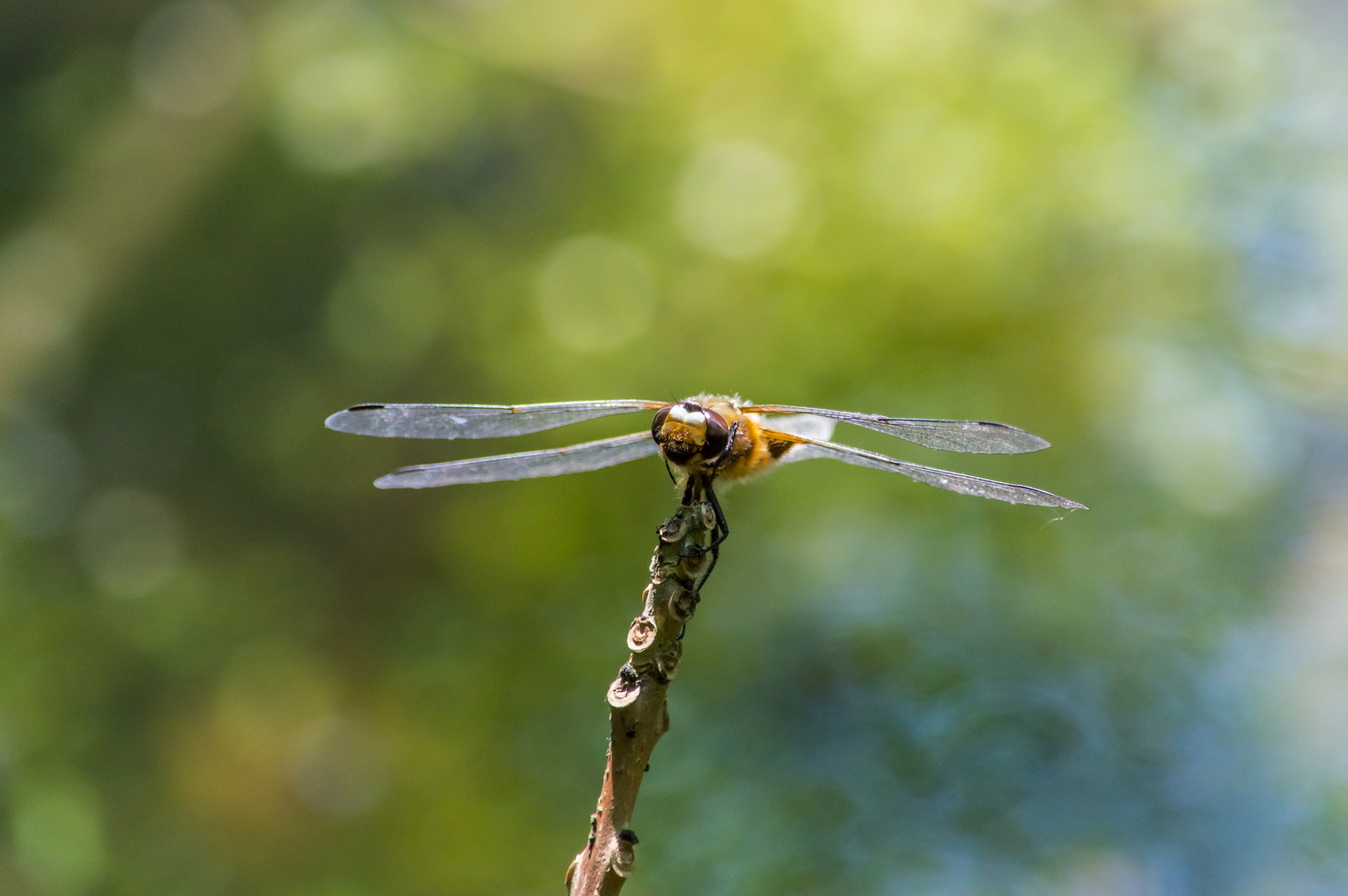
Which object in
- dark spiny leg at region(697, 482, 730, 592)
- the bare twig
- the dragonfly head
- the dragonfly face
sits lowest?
the bare twig

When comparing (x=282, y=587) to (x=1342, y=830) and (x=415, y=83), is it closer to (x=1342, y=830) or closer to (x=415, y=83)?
(x=415, y=83)

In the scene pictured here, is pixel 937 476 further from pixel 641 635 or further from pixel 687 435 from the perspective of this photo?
pixel 641 635

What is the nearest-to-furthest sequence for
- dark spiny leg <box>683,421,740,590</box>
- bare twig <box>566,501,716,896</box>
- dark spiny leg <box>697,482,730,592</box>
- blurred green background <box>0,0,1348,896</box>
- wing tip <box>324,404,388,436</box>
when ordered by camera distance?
bare twig <box>566,501,716,896</box>
dark spiny leg <box>697,482,730,592</box>
dark spiny leg <box>683,421,740,590</box>
wing tip <box>324,404,388,436</box>
blurred green background <box>0,0,1348,896</box>

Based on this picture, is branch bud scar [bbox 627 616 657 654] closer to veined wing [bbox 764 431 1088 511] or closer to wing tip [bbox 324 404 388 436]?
veined wing [bbox 764 431 1088 511]

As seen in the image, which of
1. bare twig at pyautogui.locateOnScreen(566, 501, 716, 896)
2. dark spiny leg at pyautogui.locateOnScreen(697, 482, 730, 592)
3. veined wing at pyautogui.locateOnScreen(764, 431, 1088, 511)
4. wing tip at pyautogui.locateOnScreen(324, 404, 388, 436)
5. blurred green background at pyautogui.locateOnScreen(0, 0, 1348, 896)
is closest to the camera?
bare twig at pyautogui.locateOnScreen(566, 501, 716, 896)

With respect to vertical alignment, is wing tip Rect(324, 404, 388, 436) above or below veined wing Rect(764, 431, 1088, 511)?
above

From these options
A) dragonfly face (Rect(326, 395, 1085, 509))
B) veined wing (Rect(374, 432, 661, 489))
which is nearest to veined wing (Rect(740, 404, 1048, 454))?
dragonfly face (Rect(326, 395, 1085, 509))

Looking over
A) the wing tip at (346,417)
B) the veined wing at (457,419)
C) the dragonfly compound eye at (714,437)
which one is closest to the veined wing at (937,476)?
the dragonfly compound eye at (714,437)

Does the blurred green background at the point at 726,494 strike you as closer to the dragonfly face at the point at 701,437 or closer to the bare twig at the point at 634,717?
the dragonfly face at the point at 701,437

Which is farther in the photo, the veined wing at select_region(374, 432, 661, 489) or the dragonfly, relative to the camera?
the veined wing at select_region(374, 432, 661, 489)
